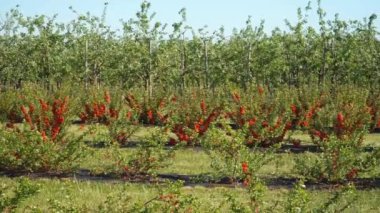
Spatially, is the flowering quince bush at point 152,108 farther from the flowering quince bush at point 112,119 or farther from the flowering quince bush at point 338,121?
the flowering quince bush at point 338,121

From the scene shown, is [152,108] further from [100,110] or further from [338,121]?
[338,121]

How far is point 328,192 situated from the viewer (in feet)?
24.0

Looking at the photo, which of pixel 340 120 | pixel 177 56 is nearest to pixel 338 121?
pixel 340 120

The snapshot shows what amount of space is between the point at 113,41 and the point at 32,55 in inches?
187

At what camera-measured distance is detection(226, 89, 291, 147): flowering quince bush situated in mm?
11273

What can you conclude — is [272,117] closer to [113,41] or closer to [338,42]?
[338,42]

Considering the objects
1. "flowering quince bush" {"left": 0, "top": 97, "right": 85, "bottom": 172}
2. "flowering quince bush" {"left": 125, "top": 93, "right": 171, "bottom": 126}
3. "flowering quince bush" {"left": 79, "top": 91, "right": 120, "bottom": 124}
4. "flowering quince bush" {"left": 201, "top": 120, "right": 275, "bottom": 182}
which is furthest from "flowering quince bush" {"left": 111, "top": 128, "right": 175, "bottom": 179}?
"flowering quince bush" {"left": 125, "top": 93, "right": 171, "bottom": 126}

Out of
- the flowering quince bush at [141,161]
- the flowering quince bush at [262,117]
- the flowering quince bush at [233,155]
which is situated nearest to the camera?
the flowering quince bush at [233,155]

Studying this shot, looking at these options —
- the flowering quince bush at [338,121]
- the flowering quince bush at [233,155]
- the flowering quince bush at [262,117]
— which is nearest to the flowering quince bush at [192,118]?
the flowering quince bush at [262,117]

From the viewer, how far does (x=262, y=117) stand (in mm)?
11328

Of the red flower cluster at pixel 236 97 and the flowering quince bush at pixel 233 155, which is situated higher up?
the red flower cluster at pixel 236 97

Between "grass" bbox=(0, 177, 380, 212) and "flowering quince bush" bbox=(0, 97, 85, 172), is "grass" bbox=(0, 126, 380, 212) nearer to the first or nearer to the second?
"grass" bbox=(0, 177, 380, 212)

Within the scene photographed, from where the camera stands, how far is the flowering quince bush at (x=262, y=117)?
37.0 feet

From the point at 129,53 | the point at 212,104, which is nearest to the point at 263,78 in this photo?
the point at 129,53
